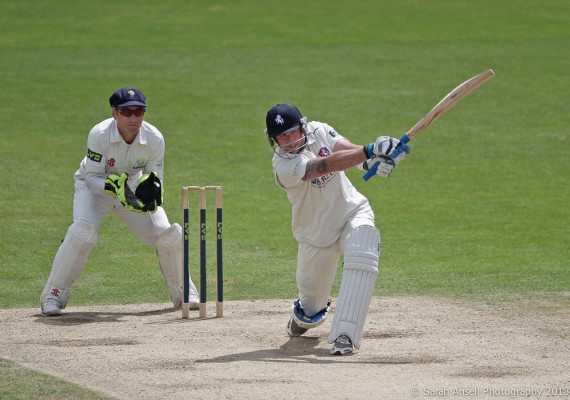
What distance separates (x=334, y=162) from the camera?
7359 millimetres

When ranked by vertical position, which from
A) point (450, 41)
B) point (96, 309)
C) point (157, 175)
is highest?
point (450, 41)

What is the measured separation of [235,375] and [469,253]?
16.5ft

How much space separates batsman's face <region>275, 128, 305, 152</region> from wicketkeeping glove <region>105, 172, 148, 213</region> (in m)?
1.56

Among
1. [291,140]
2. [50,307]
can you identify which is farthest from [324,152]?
[50,307]

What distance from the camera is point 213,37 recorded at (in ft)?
79.5

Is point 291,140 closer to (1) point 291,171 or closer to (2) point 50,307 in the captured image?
(1) point 291,171

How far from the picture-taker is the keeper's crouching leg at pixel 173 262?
30.0ft

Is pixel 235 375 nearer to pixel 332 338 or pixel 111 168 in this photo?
pixel 332 338

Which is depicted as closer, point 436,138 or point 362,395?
point 362,395

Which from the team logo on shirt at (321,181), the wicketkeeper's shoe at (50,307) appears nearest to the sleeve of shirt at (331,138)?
the team logo on shirt at (321,181)

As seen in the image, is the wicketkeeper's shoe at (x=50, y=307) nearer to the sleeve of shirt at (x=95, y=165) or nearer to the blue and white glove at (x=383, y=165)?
the sleeve of shirt at (x=95, y=165)

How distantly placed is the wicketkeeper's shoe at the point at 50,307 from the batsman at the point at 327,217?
1.93 m

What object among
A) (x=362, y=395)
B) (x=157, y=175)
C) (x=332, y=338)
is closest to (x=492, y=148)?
(x=157, y=175)

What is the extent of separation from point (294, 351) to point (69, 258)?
2.28m
